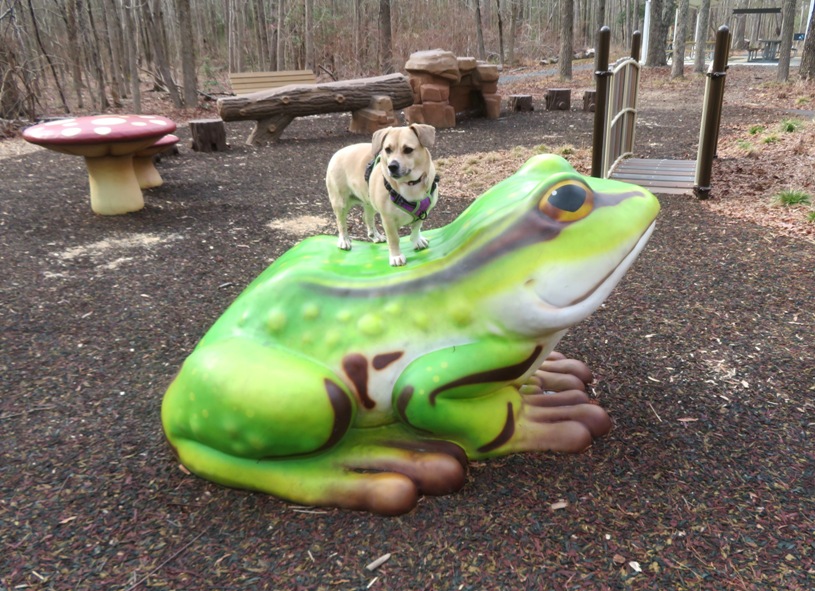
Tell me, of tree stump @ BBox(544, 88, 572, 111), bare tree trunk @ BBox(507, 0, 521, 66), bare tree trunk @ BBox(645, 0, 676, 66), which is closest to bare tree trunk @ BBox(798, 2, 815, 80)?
tree stump @ BBox(544, 88, 572, 111)

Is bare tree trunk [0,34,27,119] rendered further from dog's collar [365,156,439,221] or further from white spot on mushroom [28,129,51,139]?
dog's collar [365,156,439,221]

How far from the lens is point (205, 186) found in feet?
24.3

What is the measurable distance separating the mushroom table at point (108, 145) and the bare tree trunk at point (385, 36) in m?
11.2

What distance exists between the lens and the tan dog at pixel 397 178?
86.7 inches

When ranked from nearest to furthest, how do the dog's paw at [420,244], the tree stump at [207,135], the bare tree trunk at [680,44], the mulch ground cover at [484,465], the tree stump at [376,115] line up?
the mulch ground cover at [484,465], the dog's paw at [420,244], the tree stump at [207,135], the tree stump at [376,115], the bare tree trunk at [680,44]

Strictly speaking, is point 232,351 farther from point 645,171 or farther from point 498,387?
point 645,171

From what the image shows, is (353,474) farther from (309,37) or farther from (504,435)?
(309,37)

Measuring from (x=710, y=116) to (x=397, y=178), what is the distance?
5.13 m

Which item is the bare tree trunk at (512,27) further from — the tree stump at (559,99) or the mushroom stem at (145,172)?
the mushroom stem at (145,172)

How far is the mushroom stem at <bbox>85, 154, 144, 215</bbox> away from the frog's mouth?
5443 mm

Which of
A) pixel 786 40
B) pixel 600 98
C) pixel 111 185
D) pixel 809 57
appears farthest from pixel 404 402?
pixel 786 40

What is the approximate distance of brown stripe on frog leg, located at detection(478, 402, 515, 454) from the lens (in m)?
2.30

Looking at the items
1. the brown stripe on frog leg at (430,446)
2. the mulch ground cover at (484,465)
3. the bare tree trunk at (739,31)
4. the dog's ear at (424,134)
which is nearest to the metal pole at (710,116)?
the mulch ground cover at (484,465)

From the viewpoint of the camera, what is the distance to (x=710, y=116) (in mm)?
6109
